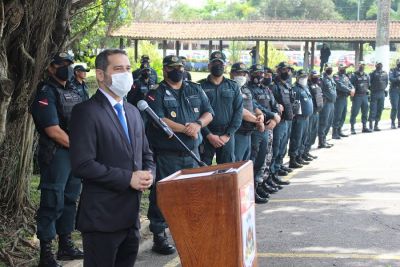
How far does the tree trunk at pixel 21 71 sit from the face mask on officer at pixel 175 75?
1221mm

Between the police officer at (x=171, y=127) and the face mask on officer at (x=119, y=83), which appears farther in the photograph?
the police officer at (x=171, y=127)

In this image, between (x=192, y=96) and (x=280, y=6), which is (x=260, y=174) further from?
(x=280, y=6)

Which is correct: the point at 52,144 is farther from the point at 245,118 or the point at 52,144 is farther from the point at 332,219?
the point at 332,219

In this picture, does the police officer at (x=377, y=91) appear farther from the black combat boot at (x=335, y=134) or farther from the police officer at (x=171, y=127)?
the police officer at (x=171, y=127)

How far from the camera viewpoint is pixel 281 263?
594cm

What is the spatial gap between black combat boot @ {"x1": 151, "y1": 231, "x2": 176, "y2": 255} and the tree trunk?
1.55 m

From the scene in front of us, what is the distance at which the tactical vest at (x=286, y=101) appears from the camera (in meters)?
10.3

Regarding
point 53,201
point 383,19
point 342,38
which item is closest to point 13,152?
point 53,201

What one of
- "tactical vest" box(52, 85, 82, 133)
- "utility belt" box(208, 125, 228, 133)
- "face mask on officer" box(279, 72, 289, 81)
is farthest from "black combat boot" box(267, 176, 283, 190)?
"tactical vest" box(52, 85, 82, 133)

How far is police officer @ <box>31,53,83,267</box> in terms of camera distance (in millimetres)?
5391

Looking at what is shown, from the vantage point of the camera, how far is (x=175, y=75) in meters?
6.33

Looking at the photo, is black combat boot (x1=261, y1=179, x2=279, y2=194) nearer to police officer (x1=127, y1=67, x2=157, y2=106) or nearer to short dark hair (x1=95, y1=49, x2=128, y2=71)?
police officer (x1=127, y1=67, x2=157, y2=106)

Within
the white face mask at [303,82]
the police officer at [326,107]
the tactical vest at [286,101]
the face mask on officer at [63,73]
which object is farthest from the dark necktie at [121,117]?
the police officer at [326,107]

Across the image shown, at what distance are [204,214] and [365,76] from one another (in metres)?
14.4
